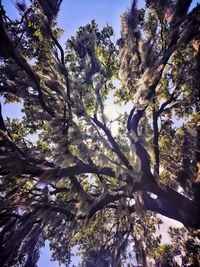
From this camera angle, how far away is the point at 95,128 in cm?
589

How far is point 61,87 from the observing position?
566 cm

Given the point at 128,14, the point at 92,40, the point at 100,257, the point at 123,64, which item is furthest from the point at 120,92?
the point at 100,257

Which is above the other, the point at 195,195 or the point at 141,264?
the point at 195,195

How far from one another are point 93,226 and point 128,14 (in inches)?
322

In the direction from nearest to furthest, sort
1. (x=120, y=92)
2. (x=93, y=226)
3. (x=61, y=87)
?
(x=61, y=87)
(x=120, y=92)
(x=93, y=226)

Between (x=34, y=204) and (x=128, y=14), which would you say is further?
(x=128, y=14)

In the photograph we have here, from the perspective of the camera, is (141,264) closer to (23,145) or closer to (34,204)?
(34,204)

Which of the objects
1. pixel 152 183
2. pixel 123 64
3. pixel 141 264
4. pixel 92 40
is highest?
pixel 92 40

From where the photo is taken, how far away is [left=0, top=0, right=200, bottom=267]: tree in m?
5.32

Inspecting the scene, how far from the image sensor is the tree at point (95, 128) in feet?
17.4

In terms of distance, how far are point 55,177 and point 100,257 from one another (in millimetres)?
4995

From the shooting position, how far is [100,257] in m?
8.55

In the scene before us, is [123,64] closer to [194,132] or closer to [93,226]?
[194,132]

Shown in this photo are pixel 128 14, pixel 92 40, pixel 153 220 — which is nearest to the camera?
pixel 128 14
